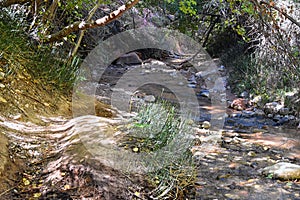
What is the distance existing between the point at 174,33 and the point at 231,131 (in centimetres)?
467

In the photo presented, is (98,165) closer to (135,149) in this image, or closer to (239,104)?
(135,149)

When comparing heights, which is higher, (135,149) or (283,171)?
(135,149)

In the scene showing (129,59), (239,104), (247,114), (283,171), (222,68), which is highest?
(129,59)

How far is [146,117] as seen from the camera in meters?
2.83

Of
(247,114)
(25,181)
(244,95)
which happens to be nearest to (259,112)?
(247,114)

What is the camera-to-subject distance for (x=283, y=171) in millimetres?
2936

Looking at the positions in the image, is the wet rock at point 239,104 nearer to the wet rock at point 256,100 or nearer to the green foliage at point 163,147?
the wet rock at point 256,100

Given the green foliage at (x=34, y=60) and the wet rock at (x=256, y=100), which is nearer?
the green foliage at (x=34, y=60)

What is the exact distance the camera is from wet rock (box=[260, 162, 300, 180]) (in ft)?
9.48

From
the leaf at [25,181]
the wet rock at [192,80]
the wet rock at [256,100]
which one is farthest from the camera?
the wet rock at [192,80]

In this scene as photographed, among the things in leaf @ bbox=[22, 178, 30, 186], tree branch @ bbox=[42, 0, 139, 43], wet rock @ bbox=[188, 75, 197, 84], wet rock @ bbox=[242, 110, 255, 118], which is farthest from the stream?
wet rock @ bbox=[188, 75, 197, 84]

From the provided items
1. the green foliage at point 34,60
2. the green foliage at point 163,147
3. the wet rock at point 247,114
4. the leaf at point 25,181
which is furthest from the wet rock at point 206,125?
the leaf at point 25,181

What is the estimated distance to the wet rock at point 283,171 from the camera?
9.48 ft

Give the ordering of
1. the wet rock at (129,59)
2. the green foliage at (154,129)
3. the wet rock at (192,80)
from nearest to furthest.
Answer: the green foliage at (154,129) → the wet rock at (192,80) → the wet rock at (129,59)
